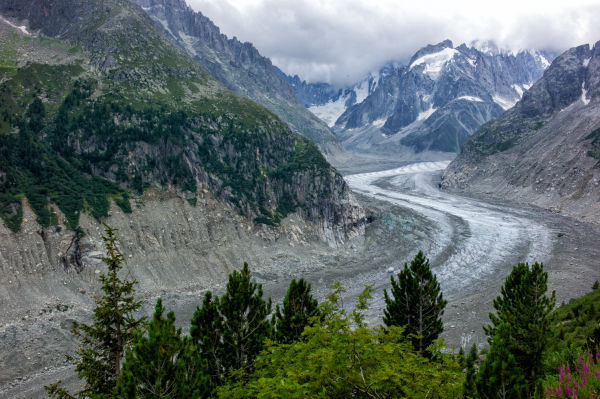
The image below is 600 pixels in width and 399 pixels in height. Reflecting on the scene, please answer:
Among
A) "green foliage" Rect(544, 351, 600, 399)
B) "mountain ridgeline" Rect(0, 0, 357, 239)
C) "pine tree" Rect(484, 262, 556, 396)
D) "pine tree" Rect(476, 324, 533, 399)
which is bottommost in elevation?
"pine tree" Rect(484, 262, 556, 396)

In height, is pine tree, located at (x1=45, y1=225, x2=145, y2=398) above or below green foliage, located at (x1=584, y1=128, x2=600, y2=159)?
below

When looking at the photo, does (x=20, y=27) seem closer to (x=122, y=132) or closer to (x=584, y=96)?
(x=122, y=132)

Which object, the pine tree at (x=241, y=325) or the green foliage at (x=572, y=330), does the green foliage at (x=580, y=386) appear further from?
the pine tree at (x=241, y=325)

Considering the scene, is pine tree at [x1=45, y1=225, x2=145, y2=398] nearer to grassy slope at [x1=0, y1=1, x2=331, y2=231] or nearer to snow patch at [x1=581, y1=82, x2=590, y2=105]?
grassy slope at [x1=0, y1=1, x2=331, y2=231]

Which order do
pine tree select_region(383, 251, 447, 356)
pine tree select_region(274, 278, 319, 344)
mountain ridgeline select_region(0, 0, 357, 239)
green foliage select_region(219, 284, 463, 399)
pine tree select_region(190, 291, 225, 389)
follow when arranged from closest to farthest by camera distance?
green foliage select_region(219, 284, 463, 399) → pine tree select_region(190, 291, 225, 389) → pine tree select_region(274, 278, 319, 344) → pine tree select_region(383, 251, 447, 356) → mountain ridgeline select_region(0, 0, 357, 239)

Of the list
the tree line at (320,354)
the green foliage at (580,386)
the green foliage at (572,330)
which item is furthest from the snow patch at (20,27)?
the green foliage at (572,330)

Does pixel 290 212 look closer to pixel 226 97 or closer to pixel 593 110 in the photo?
pixel 226 97

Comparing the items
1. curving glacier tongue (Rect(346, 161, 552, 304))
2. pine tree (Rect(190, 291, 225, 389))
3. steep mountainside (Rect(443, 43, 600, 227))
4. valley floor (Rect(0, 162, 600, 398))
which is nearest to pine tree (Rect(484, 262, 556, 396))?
pine tree (Rect(190, 291, 225, 389))

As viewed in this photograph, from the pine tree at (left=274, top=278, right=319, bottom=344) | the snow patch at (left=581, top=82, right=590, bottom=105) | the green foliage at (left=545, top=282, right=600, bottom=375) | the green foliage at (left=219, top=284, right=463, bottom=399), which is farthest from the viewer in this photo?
the snow patch at (left=581, top=82, right=590, bottom=105)
